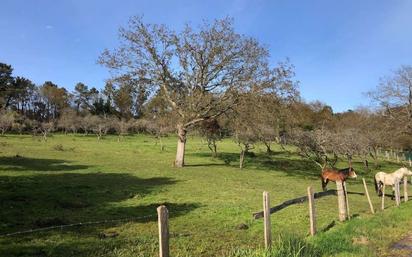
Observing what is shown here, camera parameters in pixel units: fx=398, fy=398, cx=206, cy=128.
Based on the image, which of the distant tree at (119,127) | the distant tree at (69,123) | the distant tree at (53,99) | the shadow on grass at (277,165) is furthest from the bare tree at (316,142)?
the distant tree at (53,99)

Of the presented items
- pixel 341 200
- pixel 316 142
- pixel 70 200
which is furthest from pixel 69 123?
pixel 341 200

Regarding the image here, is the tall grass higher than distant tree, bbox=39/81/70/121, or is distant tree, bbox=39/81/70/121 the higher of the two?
distant tree, bbox=39/81/70/121

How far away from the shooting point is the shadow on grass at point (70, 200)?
45.5 feet

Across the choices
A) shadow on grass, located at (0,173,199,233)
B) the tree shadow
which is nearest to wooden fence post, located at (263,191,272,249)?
shadow on grass, located at (0,173,199,233)

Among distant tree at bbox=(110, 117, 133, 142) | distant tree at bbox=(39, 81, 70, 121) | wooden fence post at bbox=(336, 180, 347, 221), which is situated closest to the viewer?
wooden fence post at bbox=(336, 180, 347, 221)

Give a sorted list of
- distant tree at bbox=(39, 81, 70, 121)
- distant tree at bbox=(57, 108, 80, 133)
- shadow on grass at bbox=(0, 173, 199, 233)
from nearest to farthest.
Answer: shadow on grass at bbox=(0, 173, 199, 233) < distant tree at bbox=(57, 108, 80, 133) < distant tree at bbox=(39, 81, 70, 121)

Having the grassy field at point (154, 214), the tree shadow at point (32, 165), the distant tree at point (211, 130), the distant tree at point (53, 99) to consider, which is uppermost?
the distant tree at point (53, 99)

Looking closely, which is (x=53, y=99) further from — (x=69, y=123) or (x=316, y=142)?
(x=316, y=142)

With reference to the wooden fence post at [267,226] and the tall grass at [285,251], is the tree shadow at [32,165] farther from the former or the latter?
the tall grass at [285,251]

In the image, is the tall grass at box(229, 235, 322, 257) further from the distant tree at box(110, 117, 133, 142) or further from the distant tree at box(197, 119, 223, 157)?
the distant tree at box(110, 117, 133, 142)

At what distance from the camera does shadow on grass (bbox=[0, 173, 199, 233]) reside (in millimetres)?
13859

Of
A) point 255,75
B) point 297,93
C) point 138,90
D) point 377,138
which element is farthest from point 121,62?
point 377,138

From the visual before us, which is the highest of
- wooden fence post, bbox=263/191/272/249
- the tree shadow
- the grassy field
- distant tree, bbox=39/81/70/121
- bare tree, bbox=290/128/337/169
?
distant tree, bbox=39/81/70/121

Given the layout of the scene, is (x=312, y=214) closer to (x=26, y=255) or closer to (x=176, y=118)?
(x=26, y=255)
